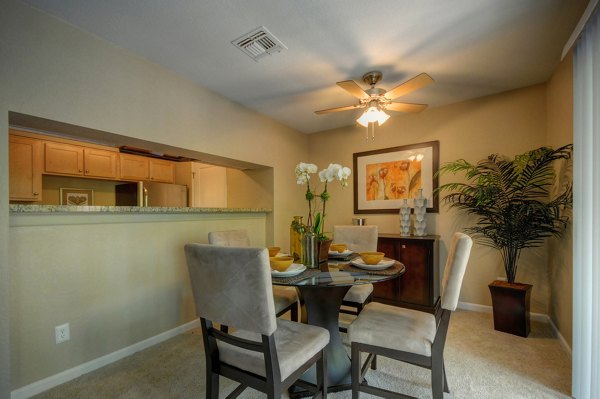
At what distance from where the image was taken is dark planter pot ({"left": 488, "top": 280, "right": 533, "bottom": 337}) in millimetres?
2422

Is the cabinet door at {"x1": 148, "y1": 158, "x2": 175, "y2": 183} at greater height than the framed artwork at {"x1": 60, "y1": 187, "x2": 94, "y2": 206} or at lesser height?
greater

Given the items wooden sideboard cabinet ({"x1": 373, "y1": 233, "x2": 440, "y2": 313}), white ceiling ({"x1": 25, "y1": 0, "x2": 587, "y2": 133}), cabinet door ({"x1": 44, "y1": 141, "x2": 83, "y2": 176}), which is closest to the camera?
white ceiling ({"x1": 25, "y1": 0, "x2": 587, "y2": 133})

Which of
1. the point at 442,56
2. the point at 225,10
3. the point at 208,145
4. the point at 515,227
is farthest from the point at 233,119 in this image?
the point at 515,227

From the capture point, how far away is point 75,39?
1856mm

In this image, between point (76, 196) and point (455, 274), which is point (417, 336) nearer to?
point (455, 274)

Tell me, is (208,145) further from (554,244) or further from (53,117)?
(554,244)

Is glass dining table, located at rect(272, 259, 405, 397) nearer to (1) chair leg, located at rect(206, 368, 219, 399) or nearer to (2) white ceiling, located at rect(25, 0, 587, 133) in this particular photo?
(1) chair leg, located at rect(206, 368, 219, 399)

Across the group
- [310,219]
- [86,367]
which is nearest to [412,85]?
Result: [310,219]

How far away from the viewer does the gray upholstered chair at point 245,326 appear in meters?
1.14

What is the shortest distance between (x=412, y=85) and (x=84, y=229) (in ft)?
9.03

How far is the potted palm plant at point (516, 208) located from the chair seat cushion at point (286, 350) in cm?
212

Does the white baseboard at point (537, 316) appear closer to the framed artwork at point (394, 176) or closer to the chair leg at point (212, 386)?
the framed artwork at point (394, 176)

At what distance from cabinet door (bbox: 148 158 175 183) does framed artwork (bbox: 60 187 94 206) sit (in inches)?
34.8

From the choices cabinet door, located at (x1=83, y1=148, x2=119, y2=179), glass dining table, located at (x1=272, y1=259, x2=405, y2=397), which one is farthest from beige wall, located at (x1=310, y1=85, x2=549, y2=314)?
cabinet door, located at (x1=83, y1=148, x2=119, y2=179)
